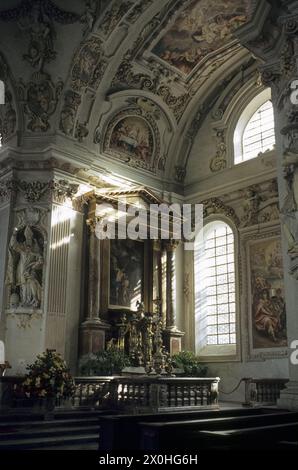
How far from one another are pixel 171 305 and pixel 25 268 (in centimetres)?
452

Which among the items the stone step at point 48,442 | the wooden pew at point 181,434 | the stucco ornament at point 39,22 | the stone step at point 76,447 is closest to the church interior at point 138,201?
the stucco ornament at point 39,22

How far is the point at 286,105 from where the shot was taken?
824 cm

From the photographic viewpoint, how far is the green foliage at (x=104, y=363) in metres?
12.6

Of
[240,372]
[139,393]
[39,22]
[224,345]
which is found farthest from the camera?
[224,345]

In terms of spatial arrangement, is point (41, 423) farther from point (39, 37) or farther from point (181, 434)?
point (39, 37)

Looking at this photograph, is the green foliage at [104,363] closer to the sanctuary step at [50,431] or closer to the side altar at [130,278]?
the side altar at [130,278]

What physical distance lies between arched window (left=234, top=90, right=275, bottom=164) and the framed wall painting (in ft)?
9.57

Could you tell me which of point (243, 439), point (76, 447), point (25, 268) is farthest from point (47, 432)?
point (25, 268)

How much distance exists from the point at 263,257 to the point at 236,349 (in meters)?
2.61

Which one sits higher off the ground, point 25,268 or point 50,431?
point 25,268

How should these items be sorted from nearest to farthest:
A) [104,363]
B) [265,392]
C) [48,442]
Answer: [48,442] → [265,392] → [104,363]

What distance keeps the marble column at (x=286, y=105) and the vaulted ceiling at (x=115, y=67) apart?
5.88m
